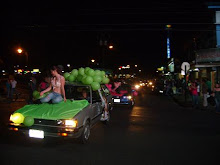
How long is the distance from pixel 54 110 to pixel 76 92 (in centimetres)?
200

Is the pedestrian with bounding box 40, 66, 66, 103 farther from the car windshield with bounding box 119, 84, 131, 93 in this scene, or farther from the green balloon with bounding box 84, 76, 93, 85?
the car windshield with bounding box 119, 84, 131, 93

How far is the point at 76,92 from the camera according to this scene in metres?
7.84

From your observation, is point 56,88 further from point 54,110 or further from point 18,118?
point 18,118

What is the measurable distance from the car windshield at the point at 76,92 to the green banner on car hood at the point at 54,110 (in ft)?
3.34

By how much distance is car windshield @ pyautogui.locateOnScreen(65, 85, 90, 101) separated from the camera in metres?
7.44

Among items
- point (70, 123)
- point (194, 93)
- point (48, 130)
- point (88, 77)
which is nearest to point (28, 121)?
point (48, 130)

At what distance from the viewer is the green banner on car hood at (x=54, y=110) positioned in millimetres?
5621

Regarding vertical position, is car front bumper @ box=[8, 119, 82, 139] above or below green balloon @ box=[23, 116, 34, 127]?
below

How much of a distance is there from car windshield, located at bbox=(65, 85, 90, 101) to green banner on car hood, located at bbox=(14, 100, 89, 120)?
1017mm

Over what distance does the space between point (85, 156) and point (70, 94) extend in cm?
287

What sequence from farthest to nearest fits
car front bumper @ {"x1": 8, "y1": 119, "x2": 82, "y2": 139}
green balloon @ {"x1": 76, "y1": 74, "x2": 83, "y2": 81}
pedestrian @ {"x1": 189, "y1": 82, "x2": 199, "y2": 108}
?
pedestrian @ {"x1": 189, "y1": 82, "x2": 199, "y2": 108} → green balloon @ {"x1": 76, "y1": 74, "x2": 83, "y2": 81} → car front bumper @ {"x1": 8, "y1": 119, "x2": 82, "y2": 139}

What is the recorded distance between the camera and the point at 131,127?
8.53 metres

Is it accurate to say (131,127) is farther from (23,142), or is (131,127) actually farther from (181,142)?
(23,142)

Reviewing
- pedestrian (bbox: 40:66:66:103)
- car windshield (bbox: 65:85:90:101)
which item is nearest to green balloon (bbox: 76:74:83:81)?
car windshield (bbox: 65:85:90:101)
